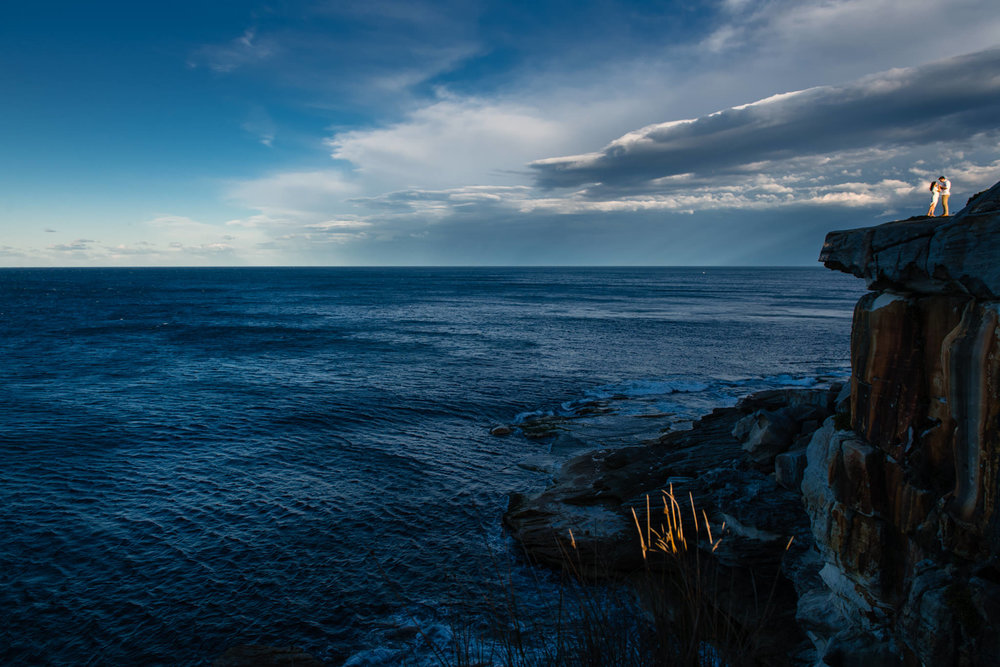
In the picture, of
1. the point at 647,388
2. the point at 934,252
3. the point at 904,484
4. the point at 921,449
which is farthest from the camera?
the point at 647,388

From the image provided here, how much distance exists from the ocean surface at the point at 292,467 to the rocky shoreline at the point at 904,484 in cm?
756

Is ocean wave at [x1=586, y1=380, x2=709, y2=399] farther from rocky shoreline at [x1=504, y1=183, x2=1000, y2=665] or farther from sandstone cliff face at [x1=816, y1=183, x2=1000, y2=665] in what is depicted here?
sandstone cliff face at [x1=816, y1=183, x2=1000, y2=665]

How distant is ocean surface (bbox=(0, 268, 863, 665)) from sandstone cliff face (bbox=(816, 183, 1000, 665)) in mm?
7659

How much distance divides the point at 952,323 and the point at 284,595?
18.2m

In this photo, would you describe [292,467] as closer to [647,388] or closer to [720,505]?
[720,505]

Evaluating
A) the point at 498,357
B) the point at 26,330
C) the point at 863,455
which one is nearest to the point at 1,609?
the point at 863,455

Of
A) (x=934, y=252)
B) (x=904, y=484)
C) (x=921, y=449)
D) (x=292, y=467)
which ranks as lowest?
(x=292, y=467)

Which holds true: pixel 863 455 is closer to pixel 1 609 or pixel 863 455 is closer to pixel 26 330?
pixel 1 609

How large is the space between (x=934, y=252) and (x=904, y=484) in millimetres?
4171

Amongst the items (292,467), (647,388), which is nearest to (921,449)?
(292,467)

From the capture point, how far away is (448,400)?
124ft

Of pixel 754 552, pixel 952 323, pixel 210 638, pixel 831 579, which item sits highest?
pixel 952 323

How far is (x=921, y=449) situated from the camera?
31.4ft

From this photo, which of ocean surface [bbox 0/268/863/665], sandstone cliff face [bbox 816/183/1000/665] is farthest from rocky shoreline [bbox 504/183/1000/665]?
ocean surface [bbox 0/268/863/665]
